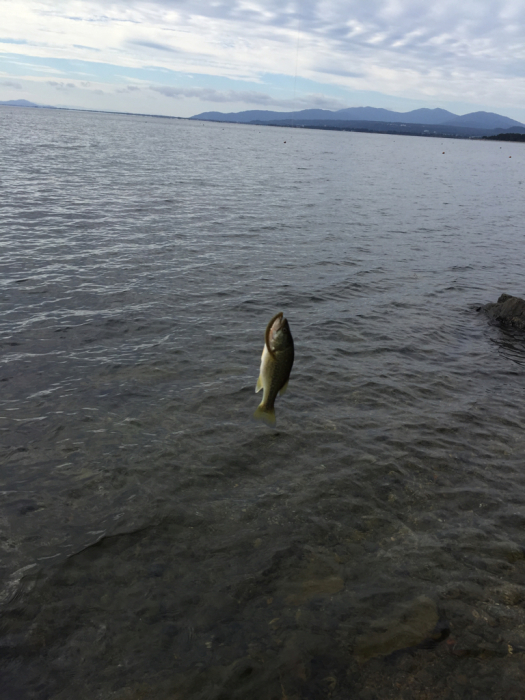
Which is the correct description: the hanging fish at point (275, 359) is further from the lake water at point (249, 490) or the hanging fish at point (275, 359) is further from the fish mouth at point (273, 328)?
the lake water at point (249, 490)

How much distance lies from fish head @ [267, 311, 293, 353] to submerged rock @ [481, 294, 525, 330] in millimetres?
13886

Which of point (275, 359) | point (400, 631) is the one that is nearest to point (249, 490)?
point (400, 631)

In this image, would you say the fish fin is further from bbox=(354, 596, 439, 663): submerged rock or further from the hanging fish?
bbox=(354, 596, 439, 663): submerged rock

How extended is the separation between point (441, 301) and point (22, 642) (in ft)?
56.9

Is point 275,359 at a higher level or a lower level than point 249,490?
higher

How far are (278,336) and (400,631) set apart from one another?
4044 mm

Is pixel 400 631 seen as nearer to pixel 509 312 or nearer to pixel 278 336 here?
pixel 278 336

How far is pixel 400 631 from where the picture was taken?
599cm

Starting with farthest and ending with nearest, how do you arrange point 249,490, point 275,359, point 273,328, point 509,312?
point 509,312, point 249,490, point 275,359, point 273,328

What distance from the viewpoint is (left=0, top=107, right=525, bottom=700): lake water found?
223 inches

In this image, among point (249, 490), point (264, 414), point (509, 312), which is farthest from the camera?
point (509, 312)

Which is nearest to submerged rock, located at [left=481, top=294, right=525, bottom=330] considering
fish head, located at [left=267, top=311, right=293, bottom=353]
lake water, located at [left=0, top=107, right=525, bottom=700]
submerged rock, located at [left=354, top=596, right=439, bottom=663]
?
lake water, located at [left=0, top=107, right=525, bottom=700]

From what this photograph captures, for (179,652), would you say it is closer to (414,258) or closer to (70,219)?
(414,258)

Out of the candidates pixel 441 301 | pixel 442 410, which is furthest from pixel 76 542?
→ pixel 441 301
